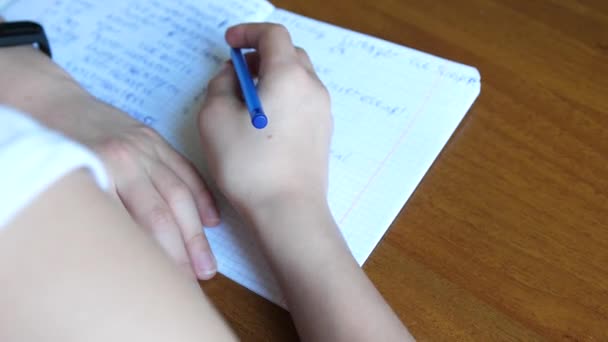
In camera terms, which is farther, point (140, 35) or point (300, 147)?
point (140, 35)

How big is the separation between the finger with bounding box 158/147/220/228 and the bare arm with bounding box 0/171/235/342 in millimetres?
240

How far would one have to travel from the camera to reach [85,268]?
12.8 inches

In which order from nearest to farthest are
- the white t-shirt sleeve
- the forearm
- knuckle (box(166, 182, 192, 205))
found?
the white t-shirt sleeve, the forearm, knuckle (box(166, 182, 192, 205))

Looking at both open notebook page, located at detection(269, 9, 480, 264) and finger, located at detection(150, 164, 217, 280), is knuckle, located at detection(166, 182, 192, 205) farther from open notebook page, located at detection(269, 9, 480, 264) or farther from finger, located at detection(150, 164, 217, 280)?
open notebook page, located at detection(269, 9, 480, 264)

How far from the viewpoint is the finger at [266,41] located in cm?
62

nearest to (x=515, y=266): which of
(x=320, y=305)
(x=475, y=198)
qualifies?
(x=475, y=198)

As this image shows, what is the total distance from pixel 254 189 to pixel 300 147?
0.19ft

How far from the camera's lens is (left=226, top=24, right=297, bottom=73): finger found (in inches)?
24.3

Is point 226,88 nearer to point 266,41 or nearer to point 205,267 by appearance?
point 266,41

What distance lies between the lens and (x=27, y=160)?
32cm

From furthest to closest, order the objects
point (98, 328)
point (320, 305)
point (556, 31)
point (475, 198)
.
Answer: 1. point (556, 31)
2. point (475, 198)
3. point (320, 305)
4. point (98, 328)

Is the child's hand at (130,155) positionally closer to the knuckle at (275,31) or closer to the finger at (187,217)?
the finger at (187,217)

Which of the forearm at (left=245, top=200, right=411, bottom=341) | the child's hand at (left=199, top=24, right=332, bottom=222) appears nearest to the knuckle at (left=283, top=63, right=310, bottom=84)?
the child's hand at (left=199, top=24, right=332, bottom=222)

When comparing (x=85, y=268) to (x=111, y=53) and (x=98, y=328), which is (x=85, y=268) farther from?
(x=111, y=53)
